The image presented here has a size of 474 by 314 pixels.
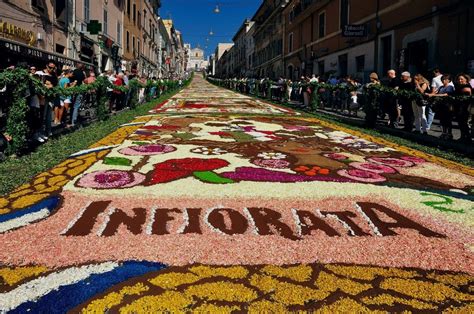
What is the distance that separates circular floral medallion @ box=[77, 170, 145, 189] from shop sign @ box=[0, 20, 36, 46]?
32.9ft

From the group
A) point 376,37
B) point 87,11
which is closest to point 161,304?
point 376,37

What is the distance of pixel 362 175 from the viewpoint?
556cm

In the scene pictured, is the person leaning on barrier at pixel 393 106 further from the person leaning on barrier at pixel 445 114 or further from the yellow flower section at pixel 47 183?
the yellow flower section at pixel 47 183

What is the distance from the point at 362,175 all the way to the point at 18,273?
13.8 ft

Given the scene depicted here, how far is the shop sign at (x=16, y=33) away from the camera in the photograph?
1299 cm

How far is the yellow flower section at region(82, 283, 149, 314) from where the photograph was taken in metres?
2.29

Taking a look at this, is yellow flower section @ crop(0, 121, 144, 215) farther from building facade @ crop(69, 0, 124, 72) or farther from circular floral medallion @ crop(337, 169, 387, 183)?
building facade @ crop(69, 0, 124, 72)

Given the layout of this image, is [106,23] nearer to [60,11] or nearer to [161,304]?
[60,11]

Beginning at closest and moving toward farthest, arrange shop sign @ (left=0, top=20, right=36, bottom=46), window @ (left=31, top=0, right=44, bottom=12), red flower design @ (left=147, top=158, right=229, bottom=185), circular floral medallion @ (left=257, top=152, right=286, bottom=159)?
red flower design @ (left=147, top=158, right=229, bottom=185) < circular floral medallion @ (left=257, top=152, right=286, bottom=159) < shop sign @ (left=0, top=20, right=36, bottom=46) < window @ (left=31, top=0, right=44, bottom=12)

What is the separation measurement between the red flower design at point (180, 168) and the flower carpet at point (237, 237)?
0.09 feet

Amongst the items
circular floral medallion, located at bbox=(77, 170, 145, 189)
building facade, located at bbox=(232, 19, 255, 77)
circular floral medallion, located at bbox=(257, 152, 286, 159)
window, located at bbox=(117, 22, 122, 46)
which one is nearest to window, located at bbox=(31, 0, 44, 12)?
circular floral medallion, located at bbox=(257, 152, 286, 159)

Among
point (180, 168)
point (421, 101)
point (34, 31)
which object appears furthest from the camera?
point (34, 31)

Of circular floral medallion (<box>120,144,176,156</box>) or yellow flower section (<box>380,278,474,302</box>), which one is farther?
circular floral medallion (<box>120,144,176,156</box>)

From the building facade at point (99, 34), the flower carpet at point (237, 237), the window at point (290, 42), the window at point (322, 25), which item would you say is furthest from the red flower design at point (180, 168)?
the window at point (290, 42)
